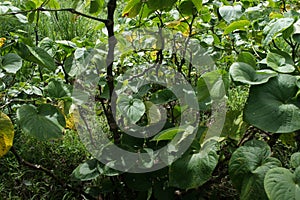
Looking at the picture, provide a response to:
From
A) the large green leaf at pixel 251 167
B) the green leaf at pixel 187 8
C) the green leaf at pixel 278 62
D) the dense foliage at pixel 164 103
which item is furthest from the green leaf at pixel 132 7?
the large green leaf at pixel 251 167

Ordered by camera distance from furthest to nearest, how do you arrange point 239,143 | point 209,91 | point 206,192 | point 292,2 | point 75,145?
point 75,145 → point 292,2 → point 206,192 → point 239,143 → point 209,91

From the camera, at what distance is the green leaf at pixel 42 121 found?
4.00 feet

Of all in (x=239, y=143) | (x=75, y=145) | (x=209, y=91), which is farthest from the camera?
(x=75, y=145)

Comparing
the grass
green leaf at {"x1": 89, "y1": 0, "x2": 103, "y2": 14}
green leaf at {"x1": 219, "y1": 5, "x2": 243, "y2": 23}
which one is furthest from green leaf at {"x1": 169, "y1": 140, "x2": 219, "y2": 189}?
the grass

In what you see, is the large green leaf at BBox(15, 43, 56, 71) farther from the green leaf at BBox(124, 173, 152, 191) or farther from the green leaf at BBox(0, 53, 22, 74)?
the green leaf at BBox(124, 173, 152, 191)

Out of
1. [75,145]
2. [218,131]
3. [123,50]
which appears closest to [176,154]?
[218,131]

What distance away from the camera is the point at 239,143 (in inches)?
53.0

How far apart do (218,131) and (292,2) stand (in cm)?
68

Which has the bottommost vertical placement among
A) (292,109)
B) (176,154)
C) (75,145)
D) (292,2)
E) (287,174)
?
(75,145)

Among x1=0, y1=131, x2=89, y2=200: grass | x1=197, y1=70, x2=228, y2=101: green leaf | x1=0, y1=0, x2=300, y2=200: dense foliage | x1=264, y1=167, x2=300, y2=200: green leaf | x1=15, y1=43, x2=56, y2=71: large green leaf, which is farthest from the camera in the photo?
x1=0, y1=131, x2=89, y2=200: grass

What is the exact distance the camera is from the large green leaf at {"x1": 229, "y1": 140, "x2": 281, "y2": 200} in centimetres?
107

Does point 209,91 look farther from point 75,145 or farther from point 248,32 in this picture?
point 75,145

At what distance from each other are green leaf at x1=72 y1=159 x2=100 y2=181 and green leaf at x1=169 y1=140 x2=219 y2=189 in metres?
0.29

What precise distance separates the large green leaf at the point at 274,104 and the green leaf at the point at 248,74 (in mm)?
18
